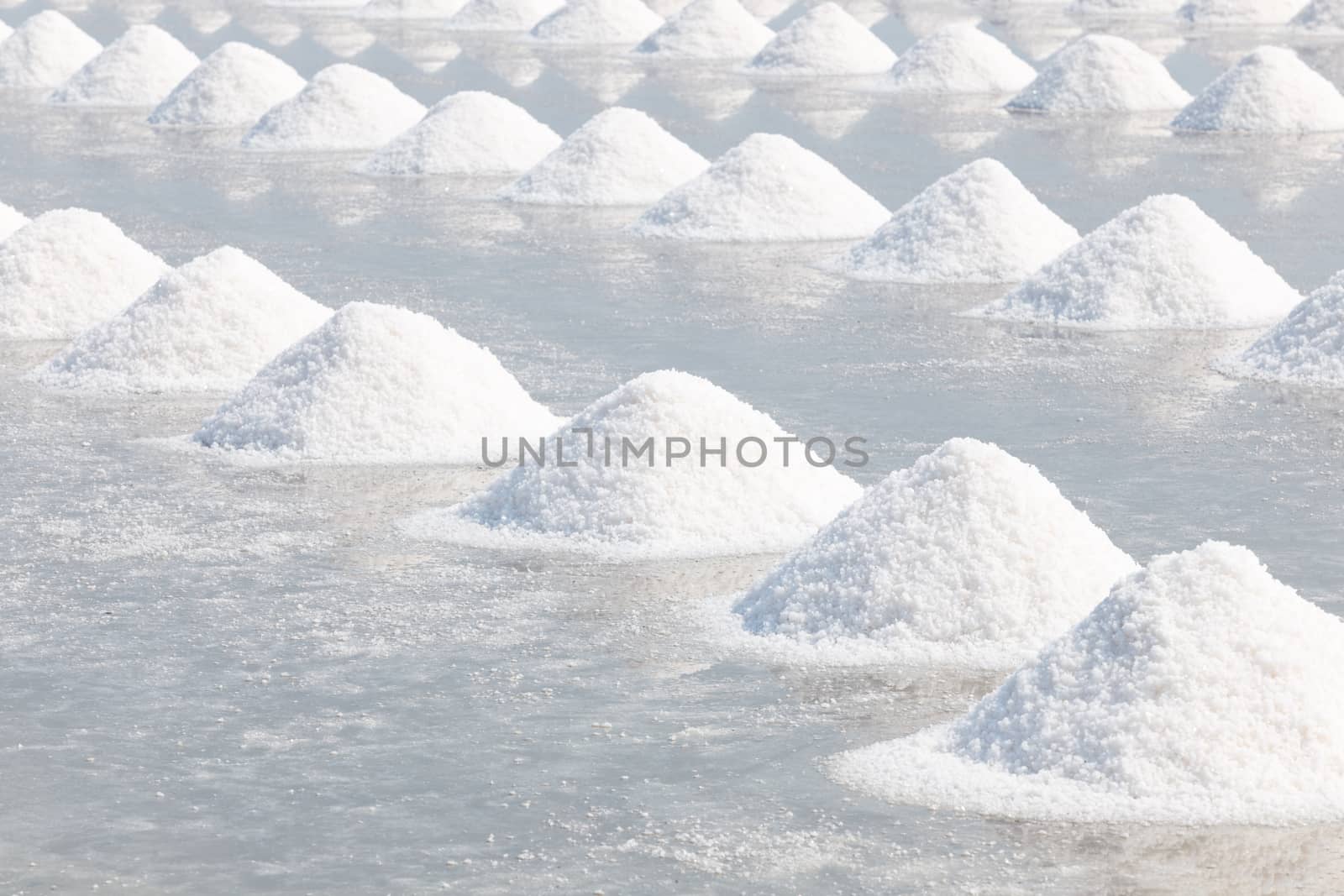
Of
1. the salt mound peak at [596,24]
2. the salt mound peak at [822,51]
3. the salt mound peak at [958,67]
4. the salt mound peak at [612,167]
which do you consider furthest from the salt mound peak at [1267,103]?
the salt mound peak at [596,24]

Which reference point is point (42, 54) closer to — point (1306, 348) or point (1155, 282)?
point (1155, 282)

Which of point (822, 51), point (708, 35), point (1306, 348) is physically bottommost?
point (1306, 348)

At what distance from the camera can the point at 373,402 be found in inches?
480

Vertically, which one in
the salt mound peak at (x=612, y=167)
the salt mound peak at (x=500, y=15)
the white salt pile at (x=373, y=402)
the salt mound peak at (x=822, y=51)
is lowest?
the white salt pile at (x=373, y=402)

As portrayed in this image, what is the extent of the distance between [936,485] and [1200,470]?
2869 millimetres

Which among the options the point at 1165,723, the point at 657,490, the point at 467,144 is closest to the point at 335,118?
the point at 467,144

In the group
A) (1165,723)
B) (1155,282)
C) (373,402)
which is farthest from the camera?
(1155,282)

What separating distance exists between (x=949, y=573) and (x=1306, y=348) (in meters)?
5.53

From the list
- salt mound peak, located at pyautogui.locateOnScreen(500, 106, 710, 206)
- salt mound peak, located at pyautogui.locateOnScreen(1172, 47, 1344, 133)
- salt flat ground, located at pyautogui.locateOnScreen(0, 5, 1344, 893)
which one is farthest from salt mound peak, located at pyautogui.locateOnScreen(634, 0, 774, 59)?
salt flat ground, located at pyautogui.locateOnScreen(0, 5, 1344, 893)

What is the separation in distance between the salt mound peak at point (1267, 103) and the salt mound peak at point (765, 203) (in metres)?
6.45

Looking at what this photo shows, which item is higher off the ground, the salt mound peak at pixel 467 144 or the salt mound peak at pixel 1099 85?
the salt mound peak at pixel 1099 85

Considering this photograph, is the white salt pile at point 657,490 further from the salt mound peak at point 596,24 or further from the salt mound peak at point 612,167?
the salt mound peak at point 596,24

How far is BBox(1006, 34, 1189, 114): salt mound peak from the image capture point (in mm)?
27547

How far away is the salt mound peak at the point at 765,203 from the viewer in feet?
63.3
